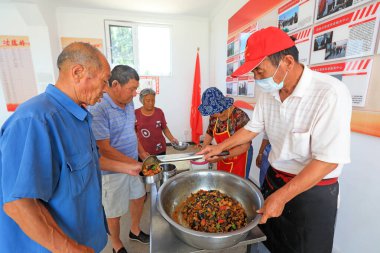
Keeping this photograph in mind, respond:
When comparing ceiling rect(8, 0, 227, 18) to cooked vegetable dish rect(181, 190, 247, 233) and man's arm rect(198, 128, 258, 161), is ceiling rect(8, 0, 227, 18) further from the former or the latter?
cooked vegetable dish rect(181, 190, 247, 233)

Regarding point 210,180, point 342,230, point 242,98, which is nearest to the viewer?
point 210,180

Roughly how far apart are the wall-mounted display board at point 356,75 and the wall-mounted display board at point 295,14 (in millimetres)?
589

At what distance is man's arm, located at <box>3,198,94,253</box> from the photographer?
0.61 meters

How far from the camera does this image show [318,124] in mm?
816

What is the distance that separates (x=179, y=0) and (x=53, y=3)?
2.55 m

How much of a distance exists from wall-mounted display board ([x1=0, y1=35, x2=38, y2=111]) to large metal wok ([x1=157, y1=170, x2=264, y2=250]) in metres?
4.15

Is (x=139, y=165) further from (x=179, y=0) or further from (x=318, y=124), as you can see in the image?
(x=179, y=0)

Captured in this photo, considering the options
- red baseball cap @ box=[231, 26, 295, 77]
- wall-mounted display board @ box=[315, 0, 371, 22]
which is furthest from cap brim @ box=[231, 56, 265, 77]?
wall-mounted display board @ box=[315, 0, 371, 22]

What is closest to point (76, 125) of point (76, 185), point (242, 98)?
point (76, 185)

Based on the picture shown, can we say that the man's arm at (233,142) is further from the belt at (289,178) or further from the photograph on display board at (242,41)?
the photograph on display board at (242,41)

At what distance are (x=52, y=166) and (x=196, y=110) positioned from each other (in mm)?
4123

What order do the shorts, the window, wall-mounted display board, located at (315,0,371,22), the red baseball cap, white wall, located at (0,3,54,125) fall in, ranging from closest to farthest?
the red baseball cap
wall-mounted display board, located at (315,0,371,22)
the shorts
white wall, located at (0,3,54,125)
the window

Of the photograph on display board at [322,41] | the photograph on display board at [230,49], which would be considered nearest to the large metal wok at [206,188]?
the photograph on display board at [322,41]

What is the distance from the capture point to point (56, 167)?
719 millimetres
